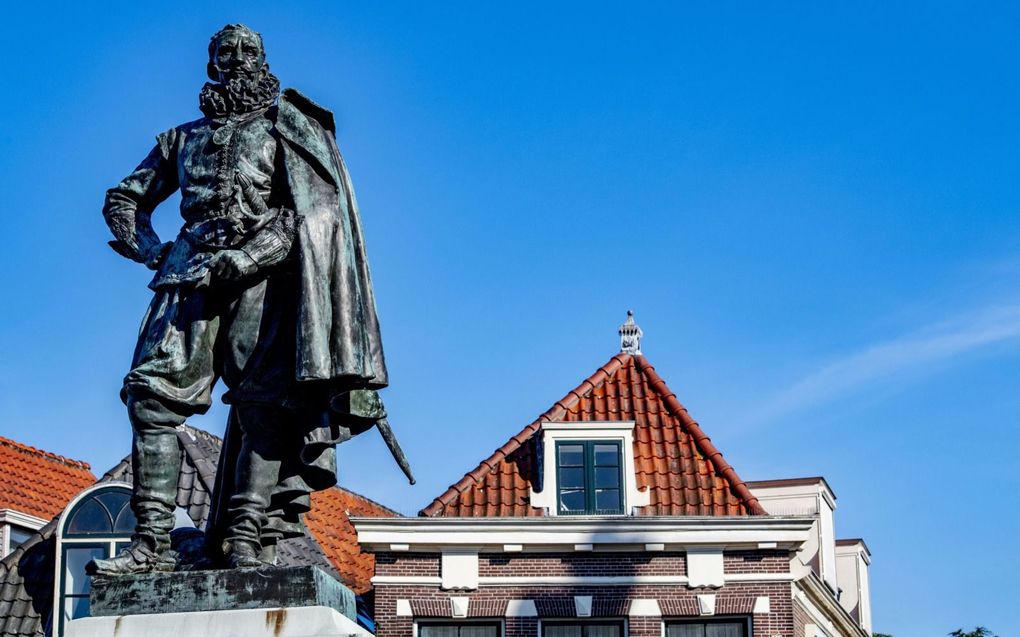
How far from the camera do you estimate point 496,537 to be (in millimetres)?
18656

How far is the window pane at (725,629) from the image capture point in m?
18.5

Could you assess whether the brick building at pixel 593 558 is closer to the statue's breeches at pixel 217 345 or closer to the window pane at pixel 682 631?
the window pane at pixel 682 631

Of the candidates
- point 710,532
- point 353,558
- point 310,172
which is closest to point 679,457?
point 710,532

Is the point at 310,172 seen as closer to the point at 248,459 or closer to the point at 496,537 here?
the point at 248,459

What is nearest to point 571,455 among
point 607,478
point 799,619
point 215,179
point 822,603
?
point 607,478

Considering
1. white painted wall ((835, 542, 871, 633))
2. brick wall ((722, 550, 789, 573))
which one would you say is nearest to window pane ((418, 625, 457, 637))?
brick wall ((722, 550, 789, 573))

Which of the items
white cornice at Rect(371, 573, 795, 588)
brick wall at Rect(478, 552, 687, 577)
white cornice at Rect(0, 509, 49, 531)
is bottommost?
white cornice at Rect(371, 573, 795, 588)

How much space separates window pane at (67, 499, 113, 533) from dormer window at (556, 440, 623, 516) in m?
4.97

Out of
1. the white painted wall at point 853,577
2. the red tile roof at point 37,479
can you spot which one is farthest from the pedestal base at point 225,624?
the white painted wall at point 853,577

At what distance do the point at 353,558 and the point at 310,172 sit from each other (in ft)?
53.8

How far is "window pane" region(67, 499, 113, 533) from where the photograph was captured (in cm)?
1903

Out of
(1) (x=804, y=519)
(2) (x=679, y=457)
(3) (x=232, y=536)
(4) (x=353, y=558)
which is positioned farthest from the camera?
(4) (x=353, y=558)

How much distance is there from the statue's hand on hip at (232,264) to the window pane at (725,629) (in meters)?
13.4

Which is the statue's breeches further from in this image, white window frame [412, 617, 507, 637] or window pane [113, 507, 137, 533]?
window pane [113, 507, 137, 533]
